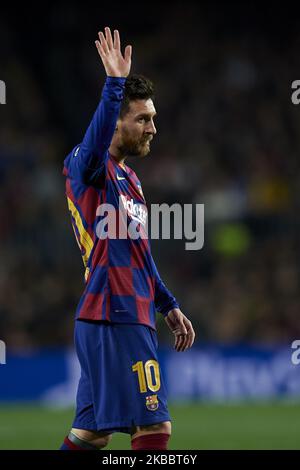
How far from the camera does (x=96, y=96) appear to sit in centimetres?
2025

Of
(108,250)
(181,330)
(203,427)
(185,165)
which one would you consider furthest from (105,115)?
(185,165)

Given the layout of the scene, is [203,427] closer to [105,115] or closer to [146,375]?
[146,375]

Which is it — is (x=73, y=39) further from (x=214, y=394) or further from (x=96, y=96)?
(x=214, y=394)

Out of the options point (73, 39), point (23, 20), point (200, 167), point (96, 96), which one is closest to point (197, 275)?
point (200, 167)

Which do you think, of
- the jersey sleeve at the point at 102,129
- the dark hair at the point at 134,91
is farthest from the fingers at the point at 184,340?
the dark hair at the point at 134,91

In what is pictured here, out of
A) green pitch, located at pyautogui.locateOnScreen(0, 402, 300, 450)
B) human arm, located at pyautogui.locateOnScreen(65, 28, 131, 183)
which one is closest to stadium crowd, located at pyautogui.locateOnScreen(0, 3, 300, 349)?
green pitch, located at pyautogui.locateOnScreen(0, 402, 300, 450)

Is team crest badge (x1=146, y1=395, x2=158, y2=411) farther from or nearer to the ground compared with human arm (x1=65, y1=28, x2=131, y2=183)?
nearer to the ground

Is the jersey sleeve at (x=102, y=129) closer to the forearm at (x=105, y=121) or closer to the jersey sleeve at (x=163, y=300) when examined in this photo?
the forearm at (x=105, y=121)

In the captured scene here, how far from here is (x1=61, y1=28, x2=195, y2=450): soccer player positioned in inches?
220

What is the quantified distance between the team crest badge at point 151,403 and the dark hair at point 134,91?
1556 millimetres

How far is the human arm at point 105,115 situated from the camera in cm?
545

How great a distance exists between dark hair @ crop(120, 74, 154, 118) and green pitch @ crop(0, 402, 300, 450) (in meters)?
4.35

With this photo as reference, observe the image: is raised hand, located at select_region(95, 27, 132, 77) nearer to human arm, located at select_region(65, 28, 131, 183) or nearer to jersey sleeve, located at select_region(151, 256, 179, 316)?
human arm, located at select_region(65, 28, 131, 183)

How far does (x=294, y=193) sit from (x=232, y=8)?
203 inches
